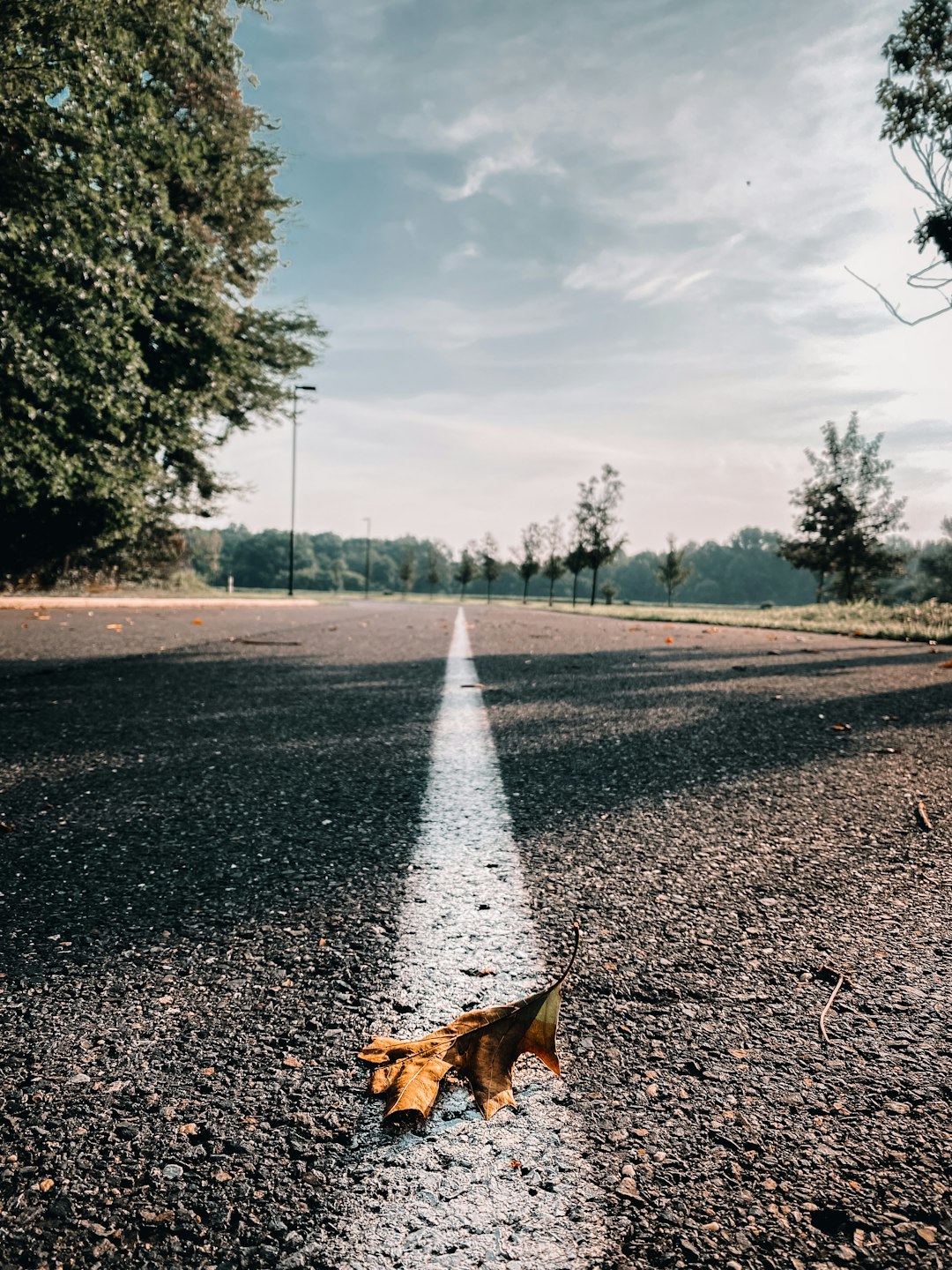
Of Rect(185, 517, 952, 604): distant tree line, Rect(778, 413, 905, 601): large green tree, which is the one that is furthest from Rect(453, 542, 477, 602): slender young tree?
Rect(778, 413, 905, 601): large green tree

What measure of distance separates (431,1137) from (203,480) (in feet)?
65.5

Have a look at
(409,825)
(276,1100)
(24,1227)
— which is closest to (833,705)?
(409,825)

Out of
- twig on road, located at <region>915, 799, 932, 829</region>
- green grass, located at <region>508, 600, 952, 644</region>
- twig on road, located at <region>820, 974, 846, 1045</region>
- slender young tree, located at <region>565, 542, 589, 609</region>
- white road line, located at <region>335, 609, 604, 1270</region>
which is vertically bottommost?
white road line, located at <region>335, 609, 604, 1270</region>

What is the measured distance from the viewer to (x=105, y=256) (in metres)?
9.52

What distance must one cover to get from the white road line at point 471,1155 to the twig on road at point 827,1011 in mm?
369

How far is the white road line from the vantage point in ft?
2.27

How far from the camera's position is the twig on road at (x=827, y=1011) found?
1.04 m

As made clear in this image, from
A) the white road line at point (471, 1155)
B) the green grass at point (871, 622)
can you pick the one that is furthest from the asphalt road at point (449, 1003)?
the green grass at point (871, 622)

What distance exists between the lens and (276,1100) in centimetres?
88

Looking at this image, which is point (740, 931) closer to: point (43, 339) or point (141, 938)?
point (141, 938)

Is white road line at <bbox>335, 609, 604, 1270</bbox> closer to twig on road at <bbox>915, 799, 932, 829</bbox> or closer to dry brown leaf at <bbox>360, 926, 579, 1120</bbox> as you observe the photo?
dry brown leaf at <bbox>360, 926, 579, 1120</bbox>

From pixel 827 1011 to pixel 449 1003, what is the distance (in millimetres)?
589

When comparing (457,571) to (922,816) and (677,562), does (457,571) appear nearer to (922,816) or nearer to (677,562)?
(677,562)

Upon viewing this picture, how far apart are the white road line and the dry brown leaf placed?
0.02 meters
